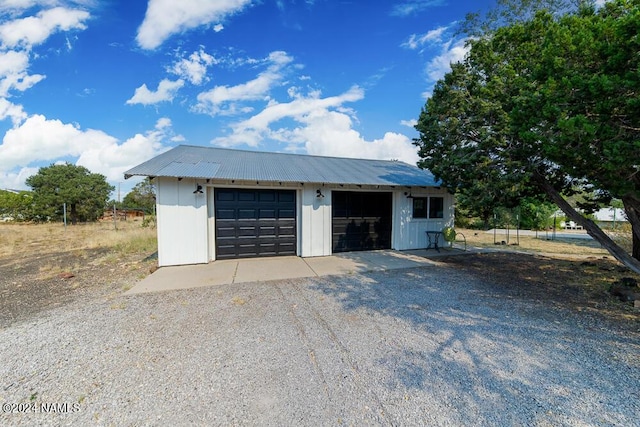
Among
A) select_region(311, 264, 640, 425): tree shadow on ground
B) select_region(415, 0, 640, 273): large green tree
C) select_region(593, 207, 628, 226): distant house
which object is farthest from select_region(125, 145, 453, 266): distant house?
select_region(593, 207, 628, 226): distant house

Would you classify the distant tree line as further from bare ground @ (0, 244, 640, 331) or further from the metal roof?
the metal roof

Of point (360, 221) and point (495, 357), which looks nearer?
point (495, 357)

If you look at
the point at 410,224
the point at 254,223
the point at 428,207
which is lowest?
the point at 410,224

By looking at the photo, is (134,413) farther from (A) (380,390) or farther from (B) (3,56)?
(B) (3,56)

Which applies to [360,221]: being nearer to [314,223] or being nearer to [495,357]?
[314,223]

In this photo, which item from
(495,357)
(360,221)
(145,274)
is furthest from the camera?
(360,221)

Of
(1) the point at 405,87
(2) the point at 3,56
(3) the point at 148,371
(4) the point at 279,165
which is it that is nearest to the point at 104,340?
(3) the point at 148,371

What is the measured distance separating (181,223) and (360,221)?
5164mm

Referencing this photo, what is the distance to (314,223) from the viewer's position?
7523 millimetres

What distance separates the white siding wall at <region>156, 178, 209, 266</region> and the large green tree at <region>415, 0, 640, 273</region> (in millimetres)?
6387

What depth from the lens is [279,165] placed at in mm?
8359

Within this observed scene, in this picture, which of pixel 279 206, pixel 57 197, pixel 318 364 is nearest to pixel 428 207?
pixel 279 206

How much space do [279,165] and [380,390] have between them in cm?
717

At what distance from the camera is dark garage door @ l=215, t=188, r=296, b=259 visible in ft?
23.0
